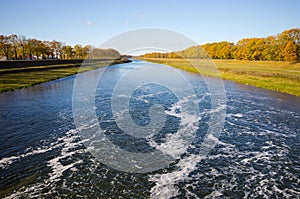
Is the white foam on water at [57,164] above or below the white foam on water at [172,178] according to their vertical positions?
above

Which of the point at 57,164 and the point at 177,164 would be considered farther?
the point at 177,164

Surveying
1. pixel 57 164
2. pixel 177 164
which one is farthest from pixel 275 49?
pixel 57 164

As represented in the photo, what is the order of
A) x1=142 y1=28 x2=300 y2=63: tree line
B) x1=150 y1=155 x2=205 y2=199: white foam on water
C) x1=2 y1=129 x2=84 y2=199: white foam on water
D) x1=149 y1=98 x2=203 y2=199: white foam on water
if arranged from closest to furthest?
1. x1=2 y1=129 x2=84 y2=199: white foam on water
2. x1=150 y1=155 x2=205 y2=199: white foam on water
3. x1=149 y1=98 x2=203 y2=199: white foam on water
4. x1=142 y1=28 x2=300 y2=63: tree line

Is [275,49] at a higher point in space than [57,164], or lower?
higher

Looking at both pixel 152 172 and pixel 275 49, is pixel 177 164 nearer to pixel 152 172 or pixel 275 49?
pixel 152 172

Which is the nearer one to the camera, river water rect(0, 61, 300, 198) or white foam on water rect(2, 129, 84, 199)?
white foam on water rect(2, 129, 84, 199)

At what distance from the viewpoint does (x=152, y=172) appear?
8.20 meters

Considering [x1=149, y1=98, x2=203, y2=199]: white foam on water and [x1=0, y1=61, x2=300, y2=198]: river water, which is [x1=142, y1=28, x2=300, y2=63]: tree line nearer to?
[x1=0, y1=61, x2=300, y2=198]: river water

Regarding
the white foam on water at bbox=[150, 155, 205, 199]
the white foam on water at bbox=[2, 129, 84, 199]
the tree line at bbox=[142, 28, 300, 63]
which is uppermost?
the tree line at bbox=[142, 28, 300, 63]

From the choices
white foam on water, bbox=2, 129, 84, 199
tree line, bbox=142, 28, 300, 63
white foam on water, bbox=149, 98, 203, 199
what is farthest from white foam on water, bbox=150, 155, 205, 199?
tree line, bbox=142, 28, 300, 63

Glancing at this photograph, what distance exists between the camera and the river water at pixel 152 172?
7.02m

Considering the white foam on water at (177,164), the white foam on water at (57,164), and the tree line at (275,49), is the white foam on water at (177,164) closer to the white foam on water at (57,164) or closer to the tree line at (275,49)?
the white foam on water at (57,164)

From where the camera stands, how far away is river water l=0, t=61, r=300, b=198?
7.02 metres

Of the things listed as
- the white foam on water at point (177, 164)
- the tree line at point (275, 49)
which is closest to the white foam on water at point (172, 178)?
the white foam on water at point (177, 164)
